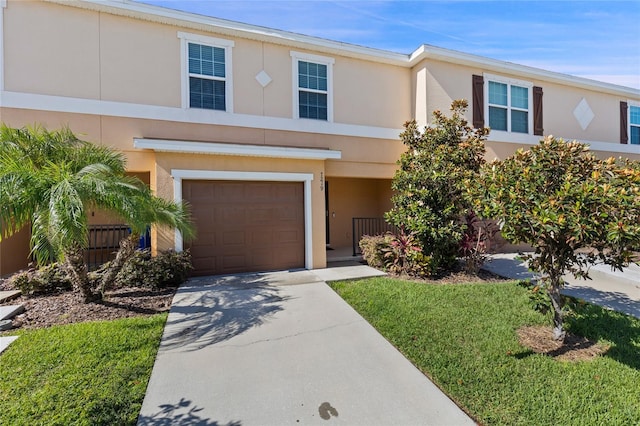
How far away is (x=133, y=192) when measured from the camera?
4883 mm

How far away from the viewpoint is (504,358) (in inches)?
150

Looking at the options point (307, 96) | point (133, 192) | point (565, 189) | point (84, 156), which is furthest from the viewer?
point (307, 96)

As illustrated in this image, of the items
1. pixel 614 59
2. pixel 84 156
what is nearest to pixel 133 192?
pixel 84 156

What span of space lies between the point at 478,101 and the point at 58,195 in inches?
434

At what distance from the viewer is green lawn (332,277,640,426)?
2.94m

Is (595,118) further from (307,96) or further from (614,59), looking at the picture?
(307,96)

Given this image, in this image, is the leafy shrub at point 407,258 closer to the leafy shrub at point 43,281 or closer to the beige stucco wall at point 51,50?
the leafy shrub at point 43,281

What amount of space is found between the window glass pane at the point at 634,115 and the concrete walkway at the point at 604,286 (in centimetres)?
807

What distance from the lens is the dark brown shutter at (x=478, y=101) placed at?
388 inches

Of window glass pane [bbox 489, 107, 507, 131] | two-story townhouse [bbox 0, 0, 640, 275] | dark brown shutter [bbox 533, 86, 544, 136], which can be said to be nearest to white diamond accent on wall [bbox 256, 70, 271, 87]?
two-story townhouse [bbox 0, 0, 640, 275]

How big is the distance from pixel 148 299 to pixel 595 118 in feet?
53.0

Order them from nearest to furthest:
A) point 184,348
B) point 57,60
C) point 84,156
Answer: point 184,348, point 84,156, point 57,60

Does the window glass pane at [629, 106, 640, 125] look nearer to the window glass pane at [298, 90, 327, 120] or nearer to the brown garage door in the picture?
the window glass pane at [298, 90, 327, 120]

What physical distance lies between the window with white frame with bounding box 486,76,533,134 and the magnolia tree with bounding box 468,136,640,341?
272 inches
